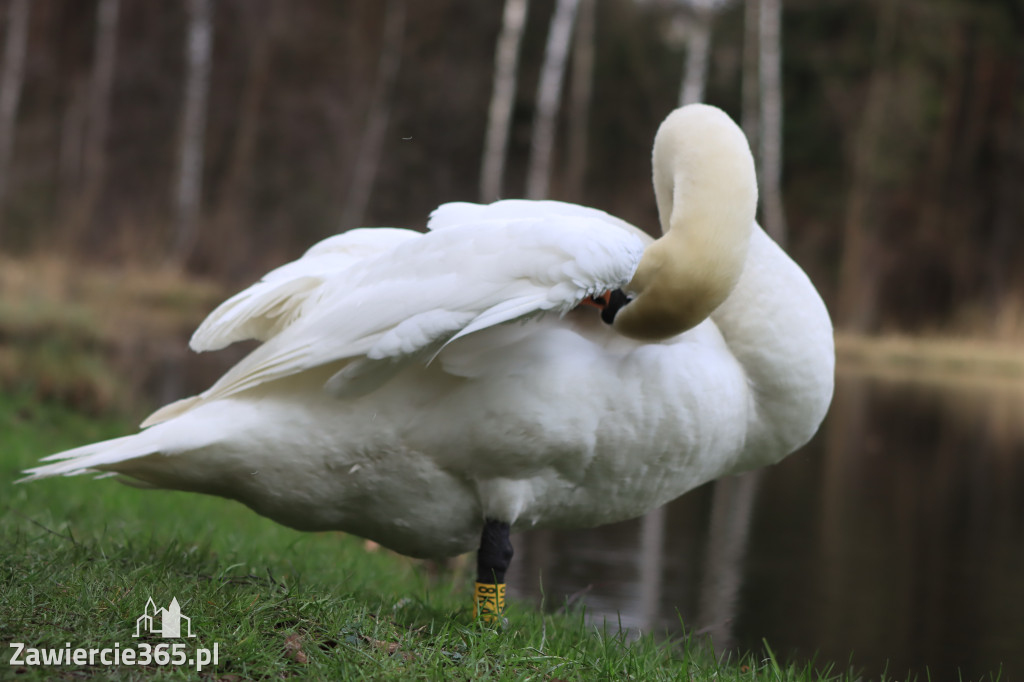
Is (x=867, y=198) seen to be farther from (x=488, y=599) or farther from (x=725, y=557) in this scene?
(x=488, y=599)

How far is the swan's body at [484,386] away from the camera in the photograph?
266 centimetres

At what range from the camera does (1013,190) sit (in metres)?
19.7

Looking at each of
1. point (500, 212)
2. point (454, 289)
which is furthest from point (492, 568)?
point (500, 212)

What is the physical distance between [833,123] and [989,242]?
372 centimetres

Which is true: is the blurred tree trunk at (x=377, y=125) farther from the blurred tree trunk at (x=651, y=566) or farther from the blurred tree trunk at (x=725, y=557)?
the blurred tree trunk at (x=651, y=566)

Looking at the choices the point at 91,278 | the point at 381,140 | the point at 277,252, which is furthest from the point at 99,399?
the point at 381,140

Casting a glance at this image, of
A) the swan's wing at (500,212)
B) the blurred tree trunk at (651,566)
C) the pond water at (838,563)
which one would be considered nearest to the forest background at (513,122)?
the pond water at (838,563)

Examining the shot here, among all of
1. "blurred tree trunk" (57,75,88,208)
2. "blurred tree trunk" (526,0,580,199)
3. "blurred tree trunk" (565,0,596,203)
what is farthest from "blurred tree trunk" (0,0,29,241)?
"blurred tree trunk" (565,0,596,203)

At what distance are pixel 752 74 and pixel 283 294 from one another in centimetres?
1815

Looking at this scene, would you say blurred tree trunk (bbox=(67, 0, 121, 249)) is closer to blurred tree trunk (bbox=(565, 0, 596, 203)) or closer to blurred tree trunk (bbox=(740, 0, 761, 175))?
blurred tree trunk (bbox=(565, 0, 596, 203))

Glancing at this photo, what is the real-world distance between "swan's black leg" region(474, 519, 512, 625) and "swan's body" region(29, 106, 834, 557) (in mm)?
52

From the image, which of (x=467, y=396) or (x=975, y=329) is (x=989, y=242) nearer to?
(x=975, y=329)

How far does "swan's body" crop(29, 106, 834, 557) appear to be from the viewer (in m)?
2.66

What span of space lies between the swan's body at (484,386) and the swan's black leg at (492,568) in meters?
0.05
